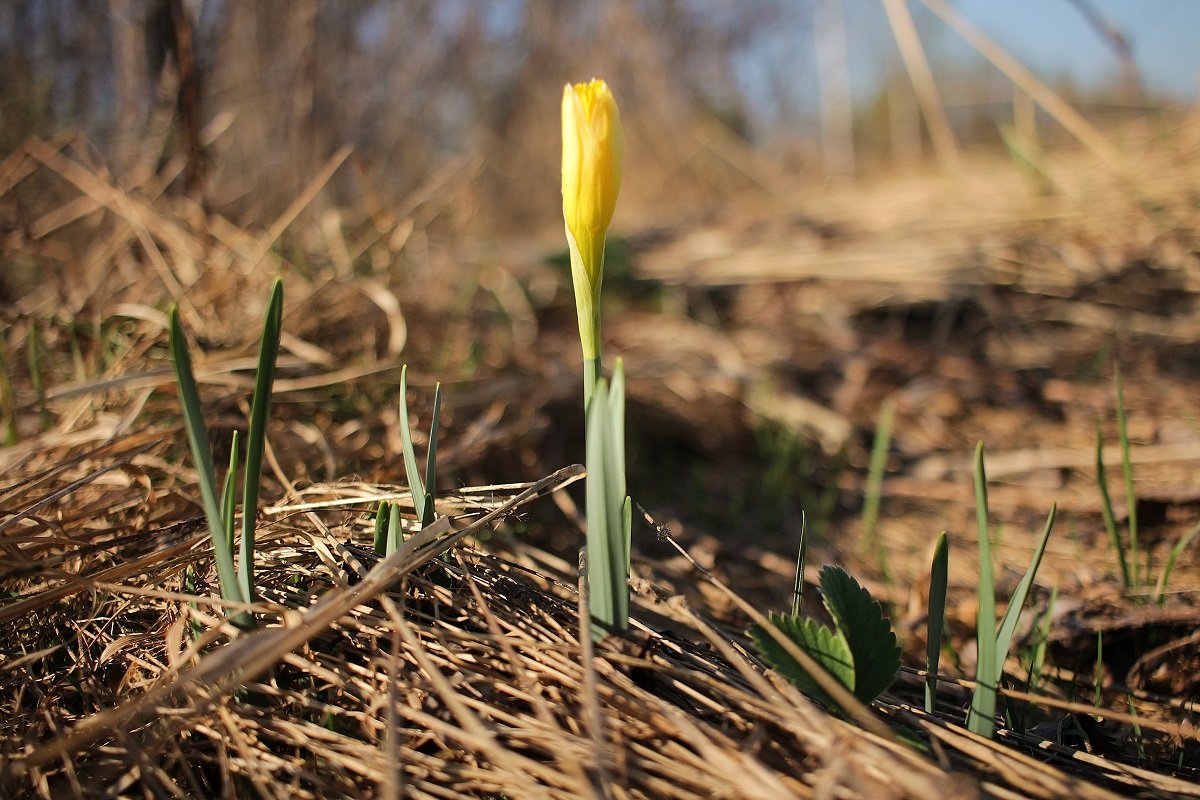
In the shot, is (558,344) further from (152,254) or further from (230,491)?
(230,491)

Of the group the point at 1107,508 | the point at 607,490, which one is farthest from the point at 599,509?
the point at 1107,508

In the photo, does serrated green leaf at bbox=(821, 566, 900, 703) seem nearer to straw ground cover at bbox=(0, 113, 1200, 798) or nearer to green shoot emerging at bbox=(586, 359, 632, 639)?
straw ground cover at bbox=(0, 113, 1200, 798)

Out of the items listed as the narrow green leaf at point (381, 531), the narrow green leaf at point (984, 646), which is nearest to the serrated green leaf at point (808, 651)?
the narrow green leaf at point (984, 646)

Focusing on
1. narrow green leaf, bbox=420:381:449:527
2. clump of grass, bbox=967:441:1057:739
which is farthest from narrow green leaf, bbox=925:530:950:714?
narrow green leaf, bbox=420:381:449:527

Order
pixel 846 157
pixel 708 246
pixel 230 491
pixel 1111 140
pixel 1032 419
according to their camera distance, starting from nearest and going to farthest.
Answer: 1. pixel 230 491
2. pixel 1032 419
3. pixel 708 246
4. pixel 1111 140
5. pixel 846 157

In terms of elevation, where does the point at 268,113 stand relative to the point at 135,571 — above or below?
above

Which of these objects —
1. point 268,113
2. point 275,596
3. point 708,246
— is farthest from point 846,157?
point 275,596
